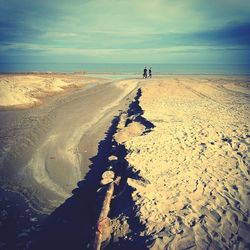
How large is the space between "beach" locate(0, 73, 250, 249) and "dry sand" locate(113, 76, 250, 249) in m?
0.03

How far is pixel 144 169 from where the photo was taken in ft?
26.6

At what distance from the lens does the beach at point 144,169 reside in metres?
5.60

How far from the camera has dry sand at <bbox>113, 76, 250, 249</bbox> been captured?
532 centimetres

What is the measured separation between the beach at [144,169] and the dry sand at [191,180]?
25 mm

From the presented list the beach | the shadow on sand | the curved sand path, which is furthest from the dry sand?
the curved sand path

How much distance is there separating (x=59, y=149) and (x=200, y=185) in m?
7.24

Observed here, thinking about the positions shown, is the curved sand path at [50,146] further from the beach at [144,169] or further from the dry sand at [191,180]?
the dry sand at [191,180]

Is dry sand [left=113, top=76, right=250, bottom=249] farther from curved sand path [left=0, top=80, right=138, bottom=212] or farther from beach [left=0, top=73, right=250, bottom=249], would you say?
curved sand path [left=0, top=80, right=138, bottom=212]

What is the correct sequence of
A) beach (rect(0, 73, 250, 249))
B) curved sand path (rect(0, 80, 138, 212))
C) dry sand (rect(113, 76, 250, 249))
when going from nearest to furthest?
dry sand (rect(113, 76, 250, 249)) < beach (rect(0, 73, 250, 249)) < curved sand path (rect(0, 80, 138, 212))

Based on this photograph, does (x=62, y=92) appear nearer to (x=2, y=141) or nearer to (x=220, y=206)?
(x=2, y=141)

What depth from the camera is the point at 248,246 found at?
496 centimetres

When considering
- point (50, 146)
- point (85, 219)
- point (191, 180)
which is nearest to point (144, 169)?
point (191, 180)

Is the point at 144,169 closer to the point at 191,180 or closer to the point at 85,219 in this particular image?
the point at 191,180

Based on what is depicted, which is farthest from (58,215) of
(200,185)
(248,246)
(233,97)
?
(233,97)
